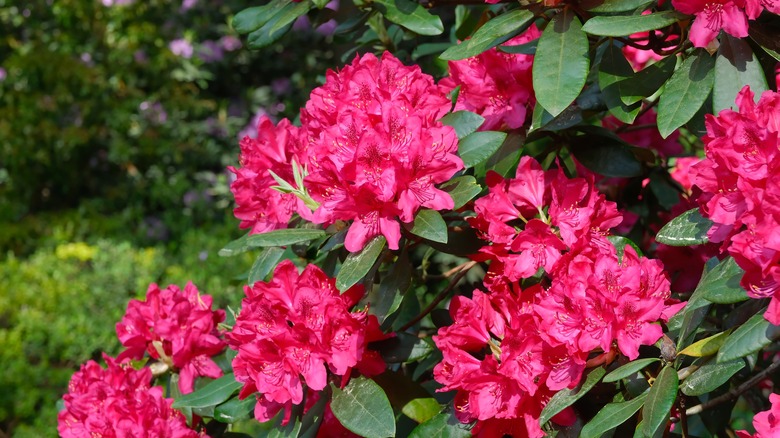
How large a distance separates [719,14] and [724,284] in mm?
308

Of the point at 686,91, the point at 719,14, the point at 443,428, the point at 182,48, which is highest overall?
the point at 719,14

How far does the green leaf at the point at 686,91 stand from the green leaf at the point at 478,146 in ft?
0.67

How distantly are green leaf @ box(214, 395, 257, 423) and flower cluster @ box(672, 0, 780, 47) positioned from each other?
2.57 ft

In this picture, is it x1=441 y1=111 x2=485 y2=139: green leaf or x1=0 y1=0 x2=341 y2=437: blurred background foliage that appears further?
x1=0 y1=0 x2=341 y2=437: blurred background foliage

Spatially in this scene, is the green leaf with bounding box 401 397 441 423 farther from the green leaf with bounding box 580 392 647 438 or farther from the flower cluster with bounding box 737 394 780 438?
the flower cluster with bounding box 737 394 780 438

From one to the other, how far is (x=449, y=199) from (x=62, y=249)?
369 cm

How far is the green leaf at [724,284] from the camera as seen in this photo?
958 mm

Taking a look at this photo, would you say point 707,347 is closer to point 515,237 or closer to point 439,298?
point 515,237

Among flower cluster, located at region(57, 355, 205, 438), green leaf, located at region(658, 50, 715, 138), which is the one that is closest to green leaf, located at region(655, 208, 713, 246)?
green leaf, located at region(658, 50, 715, 138)

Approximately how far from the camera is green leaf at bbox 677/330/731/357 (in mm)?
992

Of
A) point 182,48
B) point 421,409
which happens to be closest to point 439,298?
point 421,409

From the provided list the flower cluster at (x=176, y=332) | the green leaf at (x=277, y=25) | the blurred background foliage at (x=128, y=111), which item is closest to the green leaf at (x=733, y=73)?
the green leaf at (x=277, y=25)

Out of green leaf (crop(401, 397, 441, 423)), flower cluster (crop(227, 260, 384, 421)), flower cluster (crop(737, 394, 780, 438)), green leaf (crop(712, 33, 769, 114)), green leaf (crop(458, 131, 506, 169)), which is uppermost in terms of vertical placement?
green leaf (crop(712, 33, 769, 114))

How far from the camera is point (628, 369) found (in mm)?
999
